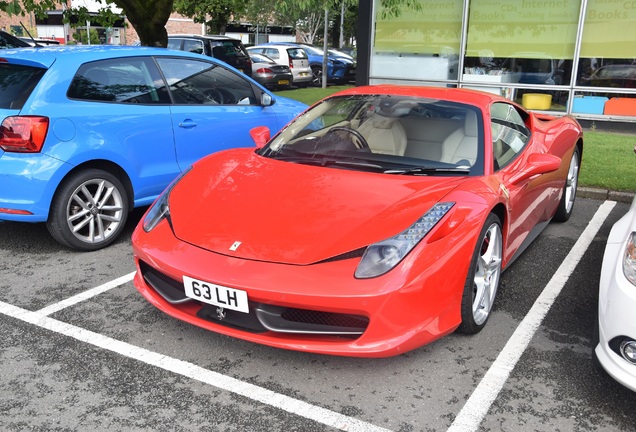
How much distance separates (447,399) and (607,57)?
9596 millimetres

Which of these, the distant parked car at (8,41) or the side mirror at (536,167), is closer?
the side mirror at (536,167)

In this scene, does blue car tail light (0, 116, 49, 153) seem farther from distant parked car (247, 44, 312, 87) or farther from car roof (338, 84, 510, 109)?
distant parked car (247, 44, 312, 87)

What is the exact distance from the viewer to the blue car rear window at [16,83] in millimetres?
4320

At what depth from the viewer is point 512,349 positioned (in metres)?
3.21

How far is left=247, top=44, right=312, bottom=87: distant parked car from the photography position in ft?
63.9

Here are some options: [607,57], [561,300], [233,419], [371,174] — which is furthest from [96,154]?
[607,57]

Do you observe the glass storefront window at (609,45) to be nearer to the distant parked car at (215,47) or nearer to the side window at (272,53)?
the distant parked car at (215,47)

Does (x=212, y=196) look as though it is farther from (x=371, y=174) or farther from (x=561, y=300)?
(x=561, y=300)

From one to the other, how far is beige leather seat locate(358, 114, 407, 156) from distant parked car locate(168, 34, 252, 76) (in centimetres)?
1205

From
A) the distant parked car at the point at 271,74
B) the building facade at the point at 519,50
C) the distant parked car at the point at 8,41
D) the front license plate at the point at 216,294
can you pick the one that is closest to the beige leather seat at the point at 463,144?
the front license plate at the point at 216,294

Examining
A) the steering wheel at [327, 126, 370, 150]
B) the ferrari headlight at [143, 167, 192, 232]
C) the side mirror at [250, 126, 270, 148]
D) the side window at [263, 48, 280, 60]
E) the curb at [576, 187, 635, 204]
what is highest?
the side window at [263, 48, 280, 60]

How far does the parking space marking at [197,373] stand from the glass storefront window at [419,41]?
31.2ft

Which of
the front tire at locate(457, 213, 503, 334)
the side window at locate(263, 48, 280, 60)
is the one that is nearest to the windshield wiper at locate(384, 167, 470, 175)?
the front tire at locate(457, 213, 503, 334)

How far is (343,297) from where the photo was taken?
2590 mm
